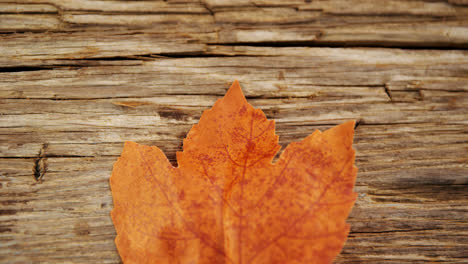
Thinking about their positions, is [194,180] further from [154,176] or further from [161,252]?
[161,252]

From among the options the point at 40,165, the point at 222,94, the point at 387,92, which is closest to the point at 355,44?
the point at 387,92

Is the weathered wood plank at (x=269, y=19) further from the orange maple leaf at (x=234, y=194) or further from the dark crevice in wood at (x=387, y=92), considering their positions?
the orange maple leaf at (x=234, y=194)

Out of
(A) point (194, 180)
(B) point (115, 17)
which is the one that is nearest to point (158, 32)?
(B) point (115, 17)

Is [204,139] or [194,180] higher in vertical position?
[204,139]

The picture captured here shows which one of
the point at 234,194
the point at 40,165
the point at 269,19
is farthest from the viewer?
the point at 269,19

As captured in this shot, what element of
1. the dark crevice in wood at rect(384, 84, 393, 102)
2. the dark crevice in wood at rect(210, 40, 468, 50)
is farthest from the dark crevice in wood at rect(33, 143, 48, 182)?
the dark crevice in wood at rect(384, 84, 393, 102)

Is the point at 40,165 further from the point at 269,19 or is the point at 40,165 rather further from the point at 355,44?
the point at 355,44
